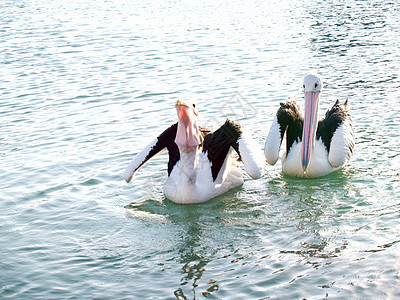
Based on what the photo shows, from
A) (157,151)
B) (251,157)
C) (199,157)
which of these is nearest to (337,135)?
(251,157)

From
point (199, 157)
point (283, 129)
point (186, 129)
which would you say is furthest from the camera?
point (283, 129)

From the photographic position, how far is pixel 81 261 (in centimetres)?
526

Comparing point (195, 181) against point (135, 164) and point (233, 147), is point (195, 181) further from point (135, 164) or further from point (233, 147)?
point (135, 164)

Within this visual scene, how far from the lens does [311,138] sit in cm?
645

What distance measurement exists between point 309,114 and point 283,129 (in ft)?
1.17

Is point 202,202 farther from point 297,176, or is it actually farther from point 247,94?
point 247,94

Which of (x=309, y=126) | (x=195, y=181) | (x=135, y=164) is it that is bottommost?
(x=195, y=181)

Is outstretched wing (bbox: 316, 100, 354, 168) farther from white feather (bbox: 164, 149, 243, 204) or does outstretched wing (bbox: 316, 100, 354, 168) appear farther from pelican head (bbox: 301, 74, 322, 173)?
white feather (bbox: 164, 149, 243, 204)

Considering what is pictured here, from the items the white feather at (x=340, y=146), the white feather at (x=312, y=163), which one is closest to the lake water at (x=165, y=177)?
the white feather at (x=312, y=163)

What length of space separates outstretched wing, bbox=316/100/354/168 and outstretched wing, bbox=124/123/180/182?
5.27ft

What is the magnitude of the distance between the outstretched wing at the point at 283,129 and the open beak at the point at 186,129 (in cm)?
84

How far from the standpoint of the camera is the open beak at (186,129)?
591cm

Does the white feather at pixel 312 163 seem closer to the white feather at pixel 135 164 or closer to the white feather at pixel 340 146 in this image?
the white feather at pixel 340 146

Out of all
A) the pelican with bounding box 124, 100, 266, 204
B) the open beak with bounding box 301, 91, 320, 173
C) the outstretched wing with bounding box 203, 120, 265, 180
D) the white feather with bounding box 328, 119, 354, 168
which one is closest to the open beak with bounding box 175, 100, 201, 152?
the pelican with bounding box 124, 100, 266, 204
